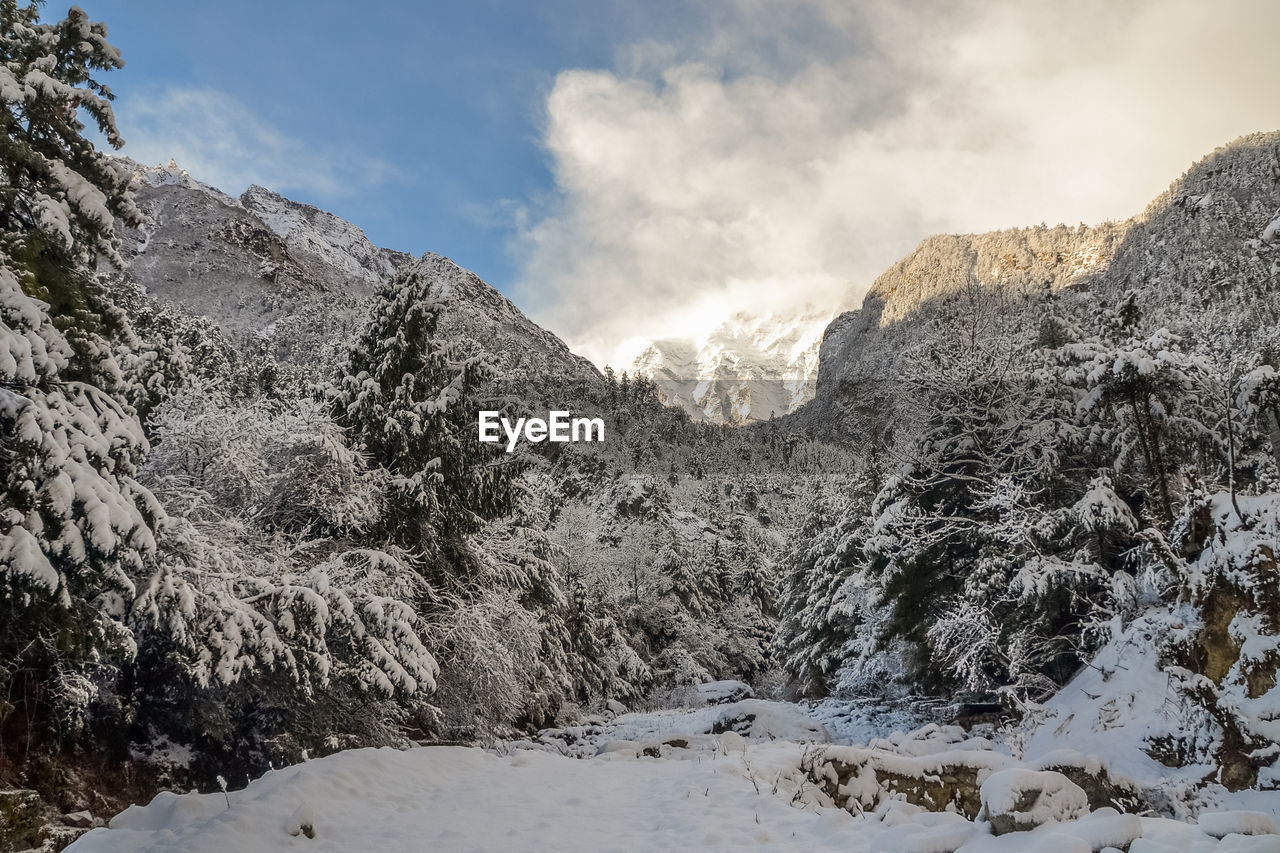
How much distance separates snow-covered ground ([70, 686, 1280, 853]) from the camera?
4.96 metres

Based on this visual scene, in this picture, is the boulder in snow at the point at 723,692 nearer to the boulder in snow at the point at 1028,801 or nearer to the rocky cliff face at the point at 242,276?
the boulder in snow at the point at 1028,801

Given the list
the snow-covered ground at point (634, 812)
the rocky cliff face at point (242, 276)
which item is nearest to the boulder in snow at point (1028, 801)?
the snow-covered ground at point (634, 812)

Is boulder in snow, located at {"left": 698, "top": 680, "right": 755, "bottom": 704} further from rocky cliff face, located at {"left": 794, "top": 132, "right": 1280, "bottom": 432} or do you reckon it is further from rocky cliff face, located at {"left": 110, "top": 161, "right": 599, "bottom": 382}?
rocky cliff face, located at {"left": 110, "top": 161, "right": 599, "bottom": 382}

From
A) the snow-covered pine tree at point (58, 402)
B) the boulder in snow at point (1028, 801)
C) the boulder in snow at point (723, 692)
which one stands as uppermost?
the snow-covered pine tree at point (58, 402)

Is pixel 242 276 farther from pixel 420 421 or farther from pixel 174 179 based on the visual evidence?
pixel 420 421

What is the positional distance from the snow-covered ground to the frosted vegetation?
0.17ft

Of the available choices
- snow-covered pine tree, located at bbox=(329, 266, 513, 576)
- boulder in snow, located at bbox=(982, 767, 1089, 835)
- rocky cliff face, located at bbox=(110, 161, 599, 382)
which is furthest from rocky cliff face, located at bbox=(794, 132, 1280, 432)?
rocky cliff face, located at bbox=(110, 161, 599, 382)

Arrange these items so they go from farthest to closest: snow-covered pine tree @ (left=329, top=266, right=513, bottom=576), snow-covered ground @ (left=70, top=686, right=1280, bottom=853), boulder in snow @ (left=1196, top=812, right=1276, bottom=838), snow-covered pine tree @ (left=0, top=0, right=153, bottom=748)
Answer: snow-covered pine tree @ (left=329, top=266, right=513, bottom=576) → snow-covered pine tree @ (left=0, top=0, right=153, bottom=748) → snow-covered ground @ (left=70, top=686, right=1280, bottom=853) → boulder in snow @ (left=1196, top=812, right=1276, bottom=838)

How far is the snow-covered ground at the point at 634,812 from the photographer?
16.3ft

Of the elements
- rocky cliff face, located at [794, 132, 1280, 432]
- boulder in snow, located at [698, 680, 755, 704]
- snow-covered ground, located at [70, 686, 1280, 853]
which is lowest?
boulder in snow, located at [698, 680, 755, 704]

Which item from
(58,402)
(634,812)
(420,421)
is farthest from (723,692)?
(58,402)

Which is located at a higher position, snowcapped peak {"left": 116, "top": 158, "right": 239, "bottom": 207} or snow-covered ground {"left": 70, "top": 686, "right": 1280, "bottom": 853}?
snowcapped peak {"left": 116, "top": 158, "right": 239, "bottom": 207}

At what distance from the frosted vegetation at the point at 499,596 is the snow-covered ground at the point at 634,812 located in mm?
52

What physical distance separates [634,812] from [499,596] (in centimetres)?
642
